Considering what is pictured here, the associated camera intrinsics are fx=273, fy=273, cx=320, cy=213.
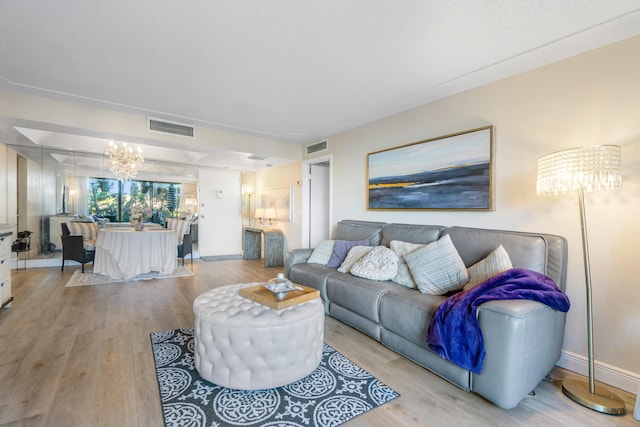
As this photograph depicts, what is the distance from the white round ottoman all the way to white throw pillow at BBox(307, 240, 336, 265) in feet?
5.23

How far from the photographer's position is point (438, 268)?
2.33m

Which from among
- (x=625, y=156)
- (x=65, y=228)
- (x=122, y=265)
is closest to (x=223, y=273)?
(x=122, y=265)

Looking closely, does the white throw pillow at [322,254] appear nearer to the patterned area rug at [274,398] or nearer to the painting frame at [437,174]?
the painting frame at [437,174]

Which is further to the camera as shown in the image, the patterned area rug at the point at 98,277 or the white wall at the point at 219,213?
the white wall at the point at 219,213

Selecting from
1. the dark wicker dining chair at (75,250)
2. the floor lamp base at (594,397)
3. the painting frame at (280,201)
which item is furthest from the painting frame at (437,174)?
the dark wicker dining chair at (75,250)

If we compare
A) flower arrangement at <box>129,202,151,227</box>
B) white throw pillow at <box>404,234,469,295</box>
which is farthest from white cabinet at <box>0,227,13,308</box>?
white throw pillow at <box>404,234,469,295</box>

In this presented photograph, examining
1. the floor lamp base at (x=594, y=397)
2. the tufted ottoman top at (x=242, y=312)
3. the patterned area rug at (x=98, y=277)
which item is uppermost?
the tufted ottoman top at (x=242, y=312)

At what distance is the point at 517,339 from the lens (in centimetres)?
151

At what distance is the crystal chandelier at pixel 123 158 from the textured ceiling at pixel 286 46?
206 cm

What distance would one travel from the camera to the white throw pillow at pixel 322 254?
3.46 meters

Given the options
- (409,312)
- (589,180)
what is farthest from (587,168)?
(409,312)

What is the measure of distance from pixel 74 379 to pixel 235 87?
275cm

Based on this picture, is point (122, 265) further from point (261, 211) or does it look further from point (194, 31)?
point (194, 31)

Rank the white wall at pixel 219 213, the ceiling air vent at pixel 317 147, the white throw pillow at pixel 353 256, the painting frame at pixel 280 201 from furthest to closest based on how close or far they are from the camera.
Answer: the white wall at pixel 219 213 → the painting frame at pixel 280 201 → the ceiling air vent at pixel 317 147 → the white throw pillow at pixel 353 256
